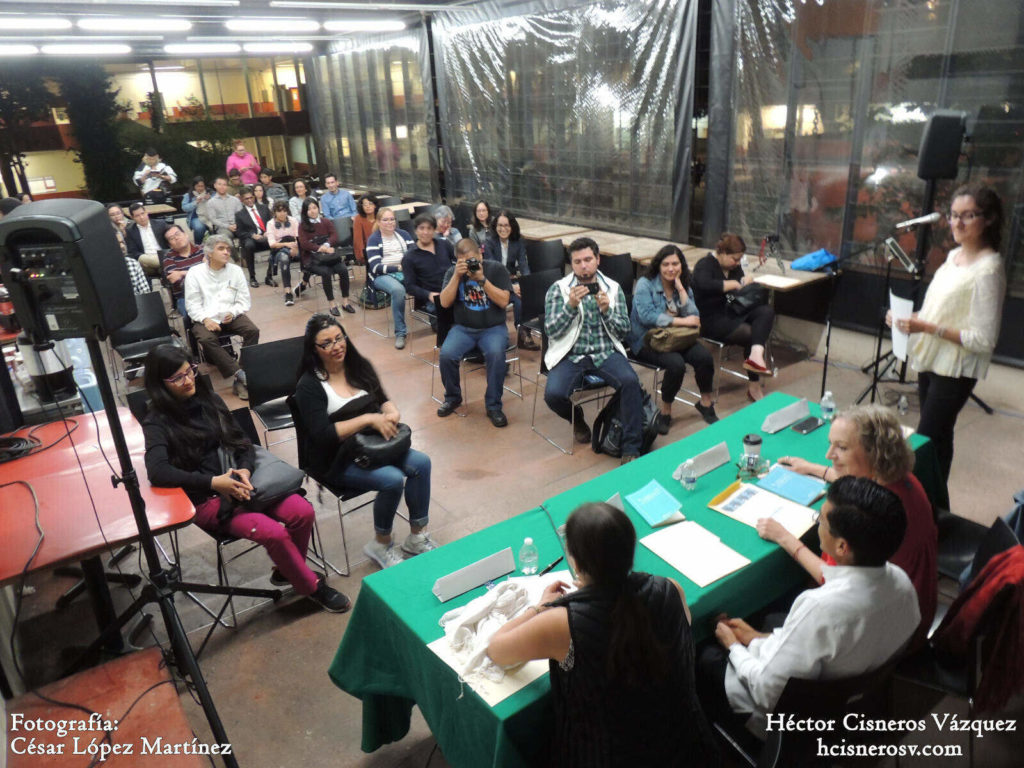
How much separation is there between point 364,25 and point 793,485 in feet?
29.5

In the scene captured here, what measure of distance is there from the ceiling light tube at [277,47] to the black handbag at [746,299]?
31.3 ft

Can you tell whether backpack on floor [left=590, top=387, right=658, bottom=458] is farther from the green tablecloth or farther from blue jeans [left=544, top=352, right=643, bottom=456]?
the green tablecloth

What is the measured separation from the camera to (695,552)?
228 cm

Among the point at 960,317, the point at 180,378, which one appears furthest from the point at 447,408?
the point at 960,317

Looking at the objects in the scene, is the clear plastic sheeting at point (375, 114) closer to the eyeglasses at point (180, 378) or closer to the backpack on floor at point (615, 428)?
the backpack on floor at point (615, 428)

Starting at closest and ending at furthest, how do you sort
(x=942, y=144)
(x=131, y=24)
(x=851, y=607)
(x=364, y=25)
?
(x=851, y=607) → (x=942, y=144) → (x=131, y=24) → (x=364, y=25)

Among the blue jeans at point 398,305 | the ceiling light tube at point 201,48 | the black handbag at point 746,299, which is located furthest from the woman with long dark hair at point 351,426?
the ceiling light tube at point 201,48

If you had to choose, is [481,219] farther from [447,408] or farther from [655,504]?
[655,504]

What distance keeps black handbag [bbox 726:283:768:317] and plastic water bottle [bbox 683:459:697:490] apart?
266 cm

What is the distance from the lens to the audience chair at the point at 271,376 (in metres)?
3.95

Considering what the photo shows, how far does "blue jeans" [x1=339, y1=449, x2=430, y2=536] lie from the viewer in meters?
3.25

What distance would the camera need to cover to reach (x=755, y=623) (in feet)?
7.62

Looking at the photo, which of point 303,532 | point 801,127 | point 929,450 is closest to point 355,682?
point 303,532

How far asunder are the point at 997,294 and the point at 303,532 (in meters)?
3.16
